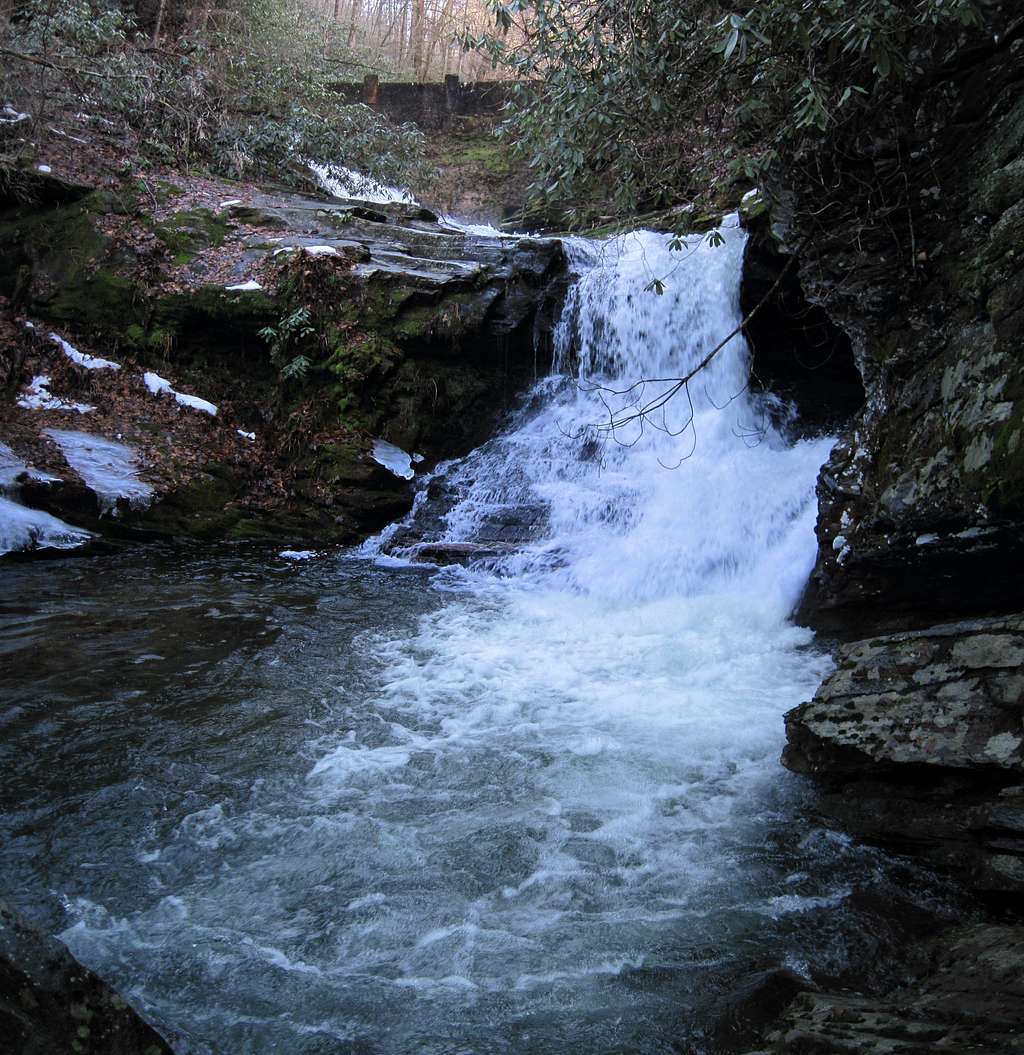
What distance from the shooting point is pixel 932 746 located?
3.91 meters

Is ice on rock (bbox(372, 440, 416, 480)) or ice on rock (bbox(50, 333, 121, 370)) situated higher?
ice on rock (bbox(50, 333, 121, 370))

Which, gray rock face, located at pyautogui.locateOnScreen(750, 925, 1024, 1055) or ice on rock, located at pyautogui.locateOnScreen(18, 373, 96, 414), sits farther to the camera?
ice on rock, located at pyautogui.locateOnScreen(18, 373, 96, 414)

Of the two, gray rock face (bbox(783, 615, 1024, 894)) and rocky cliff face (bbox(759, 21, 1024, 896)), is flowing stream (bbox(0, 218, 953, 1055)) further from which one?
rocky cliff face (bbox(759, 21, 1024, 896))

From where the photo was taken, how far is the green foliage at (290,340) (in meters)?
11.1

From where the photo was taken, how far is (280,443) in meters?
11.0

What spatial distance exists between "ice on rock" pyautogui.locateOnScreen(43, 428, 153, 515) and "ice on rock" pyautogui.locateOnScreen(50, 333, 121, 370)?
1.36 metres

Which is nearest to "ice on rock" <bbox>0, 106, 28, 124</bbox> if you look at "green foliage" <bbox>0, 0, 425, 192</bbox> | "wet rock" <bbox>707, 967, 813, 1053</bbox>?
"green foliage" <bbox>0, 0, 425, 192</bbox>

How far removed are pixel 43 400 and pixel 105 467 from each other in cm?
164

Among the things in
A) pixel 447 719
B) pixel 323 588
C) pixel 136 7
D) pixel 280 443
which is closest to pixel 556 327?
pixel 280 443

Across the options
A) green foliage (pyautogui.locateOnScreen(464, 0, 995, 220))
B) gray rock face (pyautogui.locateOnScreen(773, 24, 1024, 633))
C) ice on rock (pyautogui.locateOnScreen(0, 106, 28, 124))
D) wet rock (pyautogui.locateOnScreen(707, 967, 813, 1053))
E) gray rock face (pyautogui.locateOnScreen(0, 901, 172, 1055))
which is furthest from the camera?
ice on rock (pyautogui.locateOnScreen(0, 106, 28, 124))

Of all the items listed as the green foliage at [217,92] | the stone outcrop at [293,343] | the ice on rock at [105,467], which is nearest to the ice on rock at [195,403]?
the stone outcrop at [293,343]

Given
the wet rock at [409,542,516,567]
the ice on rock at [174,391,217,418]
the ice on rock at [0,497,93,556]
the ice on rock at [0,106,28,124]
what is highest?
the ice on rock at [0,106,28,124]

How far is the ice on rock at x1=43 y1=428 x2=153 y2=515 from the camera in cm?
936

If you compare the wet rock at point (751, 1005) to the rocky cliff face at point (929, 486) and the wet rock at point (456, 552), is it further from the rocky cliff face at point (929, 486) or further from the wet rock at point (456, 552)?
the wet rock at point (456, 552)
